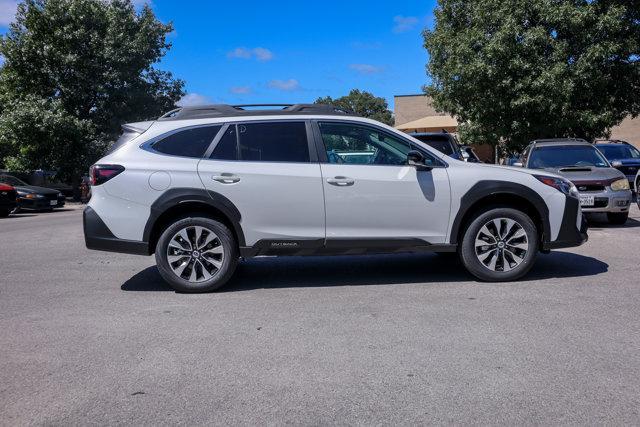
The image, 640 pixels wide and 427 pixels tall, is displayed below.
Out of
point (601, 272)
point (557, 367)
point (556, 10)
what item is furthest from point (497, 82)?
point (557, 367)

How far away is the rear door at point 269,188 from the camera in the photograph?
6383 millimetres

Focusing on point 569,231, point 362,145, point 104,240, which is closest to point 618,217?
point 569,231

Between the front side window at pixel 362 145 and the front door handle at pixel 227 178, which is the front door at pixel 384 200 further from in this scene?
the front door handle at pixel 227 178

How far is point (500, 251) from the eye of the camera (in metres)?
6.63

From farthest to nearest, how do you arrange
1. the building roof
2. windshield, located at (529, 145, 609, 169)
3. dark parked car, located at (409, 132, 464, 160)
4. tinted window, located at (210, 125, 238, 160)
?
the building roof → dark parked car, located at (409, 132, 464, 160) → windshield, located at (529, 145, 609, 169) → tinted window, located at (210, 125, 238, 160)

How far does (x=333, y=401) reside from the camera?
362 centimetres

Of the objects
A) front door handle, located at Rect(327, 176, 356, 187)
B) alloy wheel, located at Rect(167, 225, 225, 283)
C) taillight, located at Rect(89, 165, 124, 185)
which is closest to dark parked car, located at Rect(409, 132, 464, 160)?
front door handle, located at Rect(327, 176, 356, 187)

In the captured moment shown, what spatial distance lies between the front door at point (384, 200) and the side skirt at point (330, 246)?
5cm

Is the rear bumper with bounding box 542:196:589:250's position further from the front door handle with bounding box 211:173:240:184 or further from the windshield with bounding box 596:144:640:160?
the windshield with bounding box 596:144:640:160

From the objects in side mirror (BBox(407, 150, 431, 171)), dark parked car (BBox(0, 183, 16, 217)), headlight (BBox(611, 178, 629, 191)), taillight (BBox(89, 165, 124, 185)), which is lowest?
dark parked car (BBox(0, 183, 16, 217))

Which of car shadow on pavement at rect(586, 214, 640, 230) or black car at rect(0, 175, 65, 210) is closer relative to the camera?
car shadow on pavement at rect(586, 214, 640, 230)

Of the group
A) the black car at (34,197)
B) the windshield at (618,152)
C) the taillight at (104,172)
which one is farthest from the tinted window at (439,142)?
the black car at (34,197)

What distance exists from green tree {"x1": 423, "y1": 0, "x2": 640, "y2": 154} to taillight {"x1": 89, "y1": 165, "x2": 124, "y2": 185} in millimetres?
16004

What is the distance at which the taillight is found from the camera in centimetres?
638
